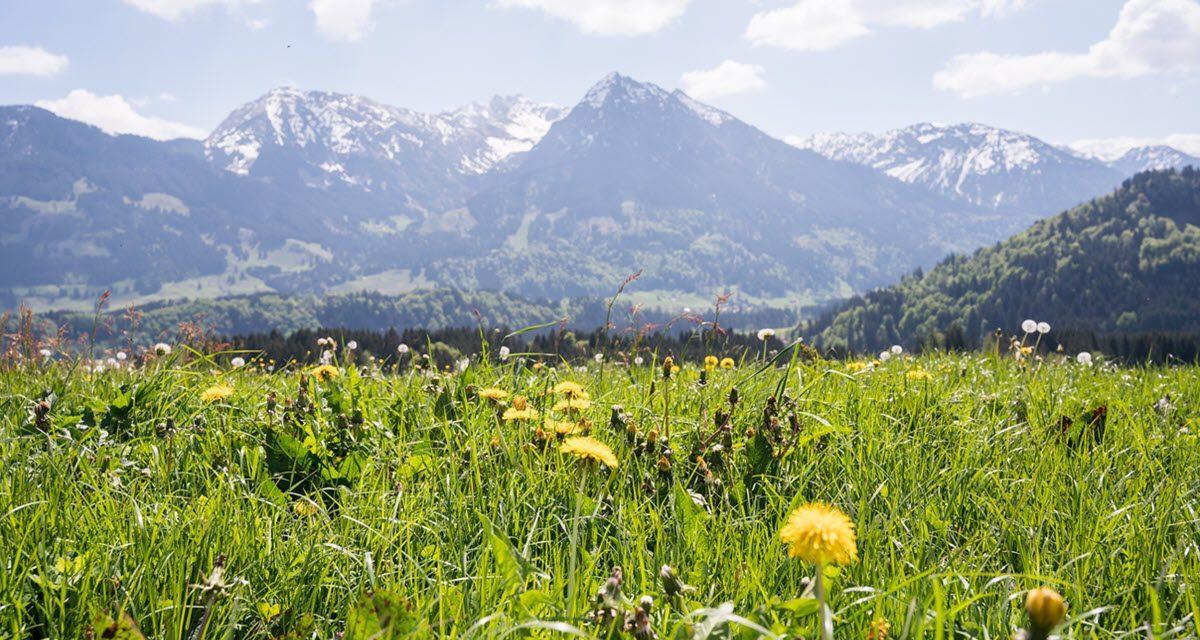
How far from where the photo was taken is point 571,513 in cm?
298

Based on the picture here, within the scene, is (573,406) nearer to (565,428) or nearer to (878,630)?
(565,428)

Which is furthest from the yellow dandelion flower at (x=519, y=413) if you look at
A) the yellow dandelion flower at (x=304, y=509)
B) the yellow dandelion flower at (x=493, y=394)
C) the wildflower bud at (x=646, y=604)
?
the wildflower bud at (x=646, y=604)

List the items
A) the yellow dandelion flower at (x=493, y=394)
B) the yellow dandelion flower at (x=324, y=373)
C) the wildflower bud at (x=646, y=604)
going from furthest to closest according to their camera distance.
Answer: the yellow dandelion flower at (x=324, y=373) → the yellow dandelion flower at (x=493, y=394) → the wildflower bud at (x=646, y=604)

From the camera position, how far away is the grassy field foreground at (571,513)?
2.12 metres

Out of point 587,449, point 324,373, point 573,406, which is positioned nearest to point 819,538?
point 587,449

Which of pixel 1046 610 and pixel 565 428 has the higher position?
pixel 1046 610

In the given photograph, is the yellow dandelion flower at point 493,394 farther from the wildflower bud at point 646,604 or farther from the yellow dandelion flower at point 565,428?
the wildflower bud at point 646,604

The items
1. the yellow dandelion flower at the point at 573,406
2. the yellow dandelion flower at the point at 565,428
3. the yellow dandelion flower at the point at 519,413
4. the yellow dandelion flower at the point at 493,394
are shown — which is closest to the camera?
the yellow dandelion flower at the point at 519,413

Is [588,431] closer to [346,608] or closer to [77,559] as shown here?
[346,608]

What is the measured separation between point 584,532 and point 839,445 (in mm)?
1594

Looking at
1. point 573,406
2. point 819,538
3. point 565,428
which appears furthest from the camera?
point 573,406

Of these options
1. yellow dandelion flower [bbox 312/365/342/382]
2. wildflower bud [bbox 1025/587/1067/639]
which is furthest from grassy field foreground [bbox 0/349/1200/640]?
wildflower bud [bbox 1025/587/1067/639]

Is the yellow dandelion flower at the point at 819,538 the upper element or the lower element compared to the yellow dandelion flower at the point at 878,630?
upper

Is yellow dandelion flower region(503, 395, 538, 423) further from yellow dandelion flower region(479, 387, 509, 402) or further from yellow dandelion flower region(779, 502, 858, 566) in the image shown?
yellow dandelion flower region(779, 502, 858, 566)
